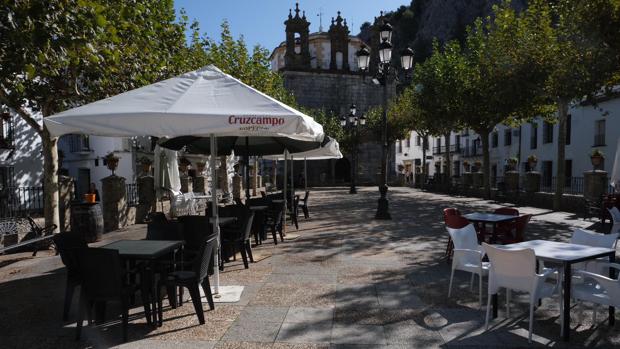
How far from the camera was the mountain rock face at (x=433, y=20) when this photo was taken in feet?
214

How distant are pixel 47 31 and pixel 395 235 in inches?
326

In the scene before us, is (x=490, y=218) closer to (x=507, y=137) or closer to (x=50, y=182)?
(x=50, y=182)

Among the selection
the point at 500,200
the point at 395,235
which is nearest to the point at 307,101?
the point at 500,200

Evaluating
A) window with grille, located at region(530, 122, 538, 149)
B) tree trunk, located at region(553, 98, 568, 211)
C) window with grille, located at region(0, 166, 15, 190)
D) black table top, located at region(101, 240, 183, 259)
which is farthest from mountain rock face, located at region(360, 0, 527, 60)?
black table top, located at region(101, 240, 183, 259)

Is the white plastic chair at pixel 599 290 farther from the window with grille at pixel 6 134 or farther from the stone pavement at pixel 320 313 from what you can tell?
the window with grille at pixel 6 134

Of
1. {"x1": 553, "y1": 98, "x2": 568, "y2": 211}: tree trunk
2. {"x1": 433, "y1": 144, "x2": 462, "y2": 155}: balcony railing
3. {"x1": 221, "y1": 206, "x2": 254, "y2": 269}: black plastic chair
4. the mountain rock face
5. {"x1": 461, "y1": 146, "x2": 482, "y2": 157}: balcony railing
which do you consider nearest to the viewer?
{"x1": 221, "y1": 206, "x2": 254, "y2": 269}: black plastic chair

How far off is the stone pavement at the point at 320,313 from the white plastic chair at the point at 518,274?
0.41 m

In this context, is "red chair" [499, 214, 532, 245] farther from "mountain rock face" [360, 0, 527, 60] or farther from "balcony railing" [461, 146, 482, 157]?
"mountain rock face" [360, 0, 527, 60]

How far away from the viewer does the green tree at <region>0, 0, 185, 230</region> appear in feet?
16.5

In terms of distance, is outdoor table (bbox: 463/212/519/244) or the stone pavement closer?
the stone pavement

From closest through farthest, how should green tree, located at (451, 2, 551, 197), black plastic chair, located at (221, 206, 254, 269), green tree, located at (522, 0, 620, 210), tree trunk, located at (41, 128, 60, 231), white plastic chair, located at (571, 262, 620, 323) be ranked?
white plastic chair, located at (571, 262, 620, 323), black plastic chair, located at (221, 206, 254, 269), tree trunk, located at (41, 128, 60, 231), green tree, located at (522, 0, 620, 210), green tree, located at (451, 2, 551, 197)

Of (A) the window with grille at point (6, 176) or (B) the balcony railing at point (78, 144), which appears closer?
(A) the window with grille at point (6, 176)

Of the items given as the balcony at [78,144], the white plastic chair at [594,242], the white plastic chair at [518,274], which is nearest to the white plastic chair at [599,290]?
the white plastic chair at [594,242]

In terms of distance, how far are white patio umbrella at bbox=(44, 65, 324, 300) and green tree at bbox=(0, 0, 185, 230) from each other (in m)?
0.96
